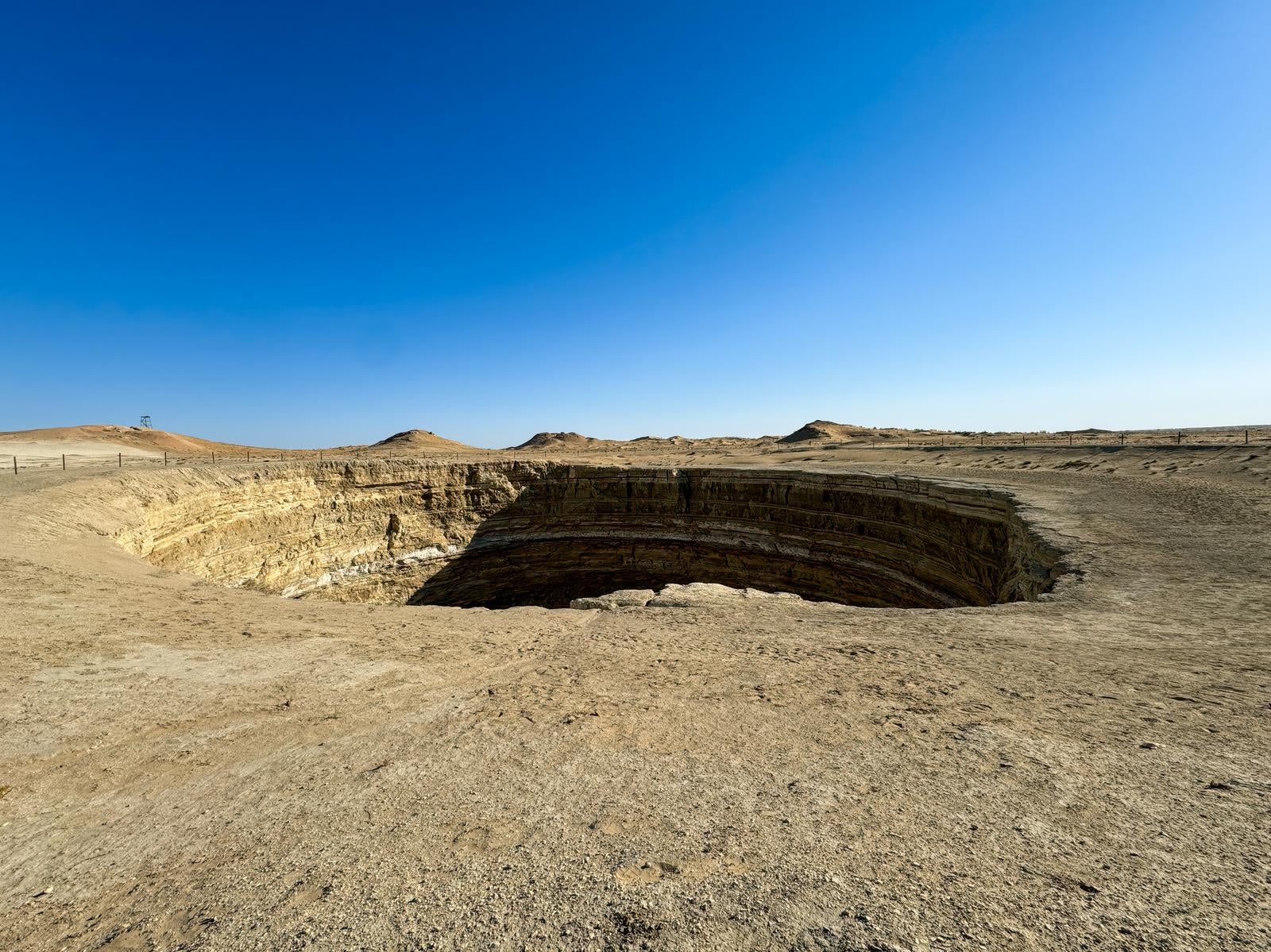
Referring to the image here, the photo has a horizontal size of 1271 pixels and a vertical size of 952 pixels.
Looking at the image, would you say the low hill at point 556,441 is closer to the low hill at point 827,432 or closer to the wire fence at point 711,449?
the wire fence at point 711,449

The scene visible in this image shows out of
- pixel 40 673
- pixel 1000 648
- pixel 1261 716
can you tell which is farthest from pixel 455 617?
pixel 1261 716

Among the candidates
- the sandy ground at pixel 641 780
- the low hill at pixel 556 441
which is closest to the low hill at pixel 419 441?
the low hill at pixel 556 441

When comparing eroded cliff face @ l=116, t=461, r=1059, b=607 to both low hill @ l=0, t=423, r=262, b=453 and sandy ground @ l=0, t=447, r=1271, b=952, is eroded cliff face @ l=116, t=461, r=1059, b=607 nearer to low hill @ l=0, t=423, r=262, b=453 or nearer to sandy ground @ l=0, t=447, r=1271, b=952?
sandy ground @ l=0, t=447, r=1271, b=952

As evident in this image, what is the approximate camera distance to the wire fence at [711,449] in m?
23.5

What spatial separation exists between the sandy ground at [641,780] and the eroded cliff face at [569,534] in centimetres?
813

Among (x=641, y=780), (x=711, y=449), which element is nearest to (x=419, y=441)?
(x=711, y=449)

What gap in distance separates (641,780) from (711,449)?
4690 cm

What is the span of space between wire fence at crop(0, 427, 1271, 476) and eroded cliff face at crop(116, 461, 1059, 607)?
2.56 metres

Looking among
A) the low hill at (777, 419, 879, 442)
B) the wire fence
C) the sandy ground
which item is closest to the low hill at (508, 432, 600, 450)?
the wire fence

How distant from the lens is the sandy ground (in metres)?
2.45

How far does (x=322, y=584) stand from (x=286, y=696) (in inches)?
804

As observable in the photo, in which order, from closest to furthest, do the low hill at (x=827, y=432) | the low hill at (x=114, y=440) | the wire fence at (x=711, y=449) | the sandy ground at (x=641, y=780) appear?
1. the sandy ground at (x=641, y=780)
2. the wire fence at (x=711, y=449)
3. the low hill at (x=114, y=440)
4. the low hill at (x=827, y=432)

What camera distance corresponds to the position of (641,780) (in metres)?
3.64

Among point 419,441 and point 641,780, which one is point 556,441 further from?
point 641,780
